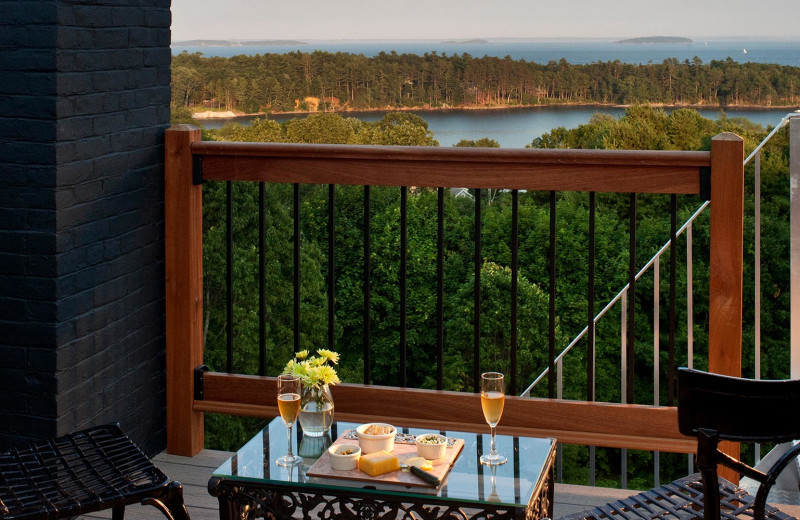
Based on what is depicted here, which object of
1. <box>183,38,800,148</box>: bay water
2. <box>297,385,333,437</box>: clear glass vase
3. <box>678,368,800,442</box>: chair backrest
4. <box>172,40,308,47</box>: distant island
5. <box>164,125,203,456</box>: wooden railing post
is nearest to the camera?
<box>678,368,800,442</box>: chair backrest

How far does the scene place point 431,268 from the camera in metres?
22.3

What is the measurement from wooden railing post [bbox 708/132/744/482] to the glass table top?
0.84 metres

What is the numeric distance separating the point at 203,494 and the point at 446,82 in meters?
17.2

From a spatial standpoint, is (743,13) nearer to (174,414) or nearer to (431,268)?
(431,268)

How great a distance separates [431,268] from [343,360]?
3.97 meters

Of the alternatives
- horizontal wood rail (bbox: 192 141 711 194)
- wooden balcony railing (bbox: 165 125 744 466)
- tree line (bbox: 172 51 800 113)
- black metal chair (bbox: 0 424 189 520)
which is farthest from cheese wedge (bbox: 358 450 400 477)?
tree line (bbox: 172 51 800 113)

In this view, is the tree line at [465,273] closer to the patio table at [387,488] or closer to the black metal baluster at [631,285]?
the black metal baluster at [631,285]

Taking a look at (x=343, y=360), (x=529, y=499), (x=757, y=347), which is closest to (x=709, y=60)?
(x=343, y=360)

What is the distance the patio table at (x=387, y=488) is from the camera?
72.4 inches

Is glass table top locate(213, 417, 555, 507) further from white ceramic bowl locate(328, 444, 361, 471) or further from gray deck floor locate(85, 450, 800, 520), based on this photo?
gray deck floor locate(85, 450, 800, 520)

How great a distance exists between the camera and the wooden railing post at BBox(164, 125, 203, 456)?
304 centimetres

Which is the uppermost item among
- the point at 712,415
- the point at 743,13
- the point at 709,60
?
the point at 743,13

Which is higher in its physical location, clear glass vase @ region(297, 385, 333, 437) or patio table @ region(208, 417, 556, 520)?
clear glass vase @ region(297, 385, 333, 437)

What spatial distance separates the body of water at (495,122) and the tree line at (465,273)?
24 cm
